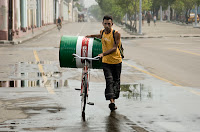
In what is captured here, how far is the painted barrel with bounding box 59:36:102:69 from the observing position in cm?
957

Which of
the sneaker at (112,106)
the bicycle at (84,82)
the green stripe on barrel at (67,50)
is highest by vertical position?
the green stripe on barrel at (67,50)

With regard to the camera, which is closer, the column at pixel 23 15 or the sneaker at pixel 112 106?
the sneaker at pixel 112 106

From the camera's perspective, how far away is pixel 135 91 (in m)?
12.9

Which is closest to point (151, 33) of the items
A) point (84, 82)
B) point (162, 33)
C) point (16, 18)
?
point (162, 33)

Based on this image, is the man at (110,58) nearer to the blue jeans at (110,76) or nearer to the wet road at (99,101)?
the blue jeans at (110,76)

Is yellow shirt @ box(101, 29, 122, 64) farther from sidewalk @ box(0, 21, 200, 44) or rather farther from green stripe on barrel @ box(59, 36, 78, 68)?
sidewalk @ box(0, 21, 200, 44)

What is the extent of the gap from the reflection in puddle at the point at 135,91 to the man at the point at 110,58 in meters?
1.66

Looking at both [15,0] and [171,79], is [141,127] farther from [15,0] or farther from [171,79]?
[15,0]

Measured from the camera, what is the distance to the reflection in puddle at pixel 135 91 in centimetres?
1194

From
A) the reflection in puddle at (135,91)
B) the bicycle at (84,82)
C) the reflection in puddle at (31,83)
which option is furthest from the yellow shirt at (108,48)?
the reflection in puddle at (31,83)

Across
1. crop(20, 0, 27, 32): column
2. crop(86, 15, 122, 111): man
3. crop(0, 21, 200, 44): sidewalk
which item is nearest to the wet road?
crop(86, 15, 122, 111): man

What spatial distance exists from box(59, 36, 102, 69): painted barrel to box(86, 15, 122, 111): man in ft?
0.49

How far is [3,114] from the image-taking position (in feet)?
31.5

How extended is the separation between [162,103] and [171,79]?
15.6 feet
